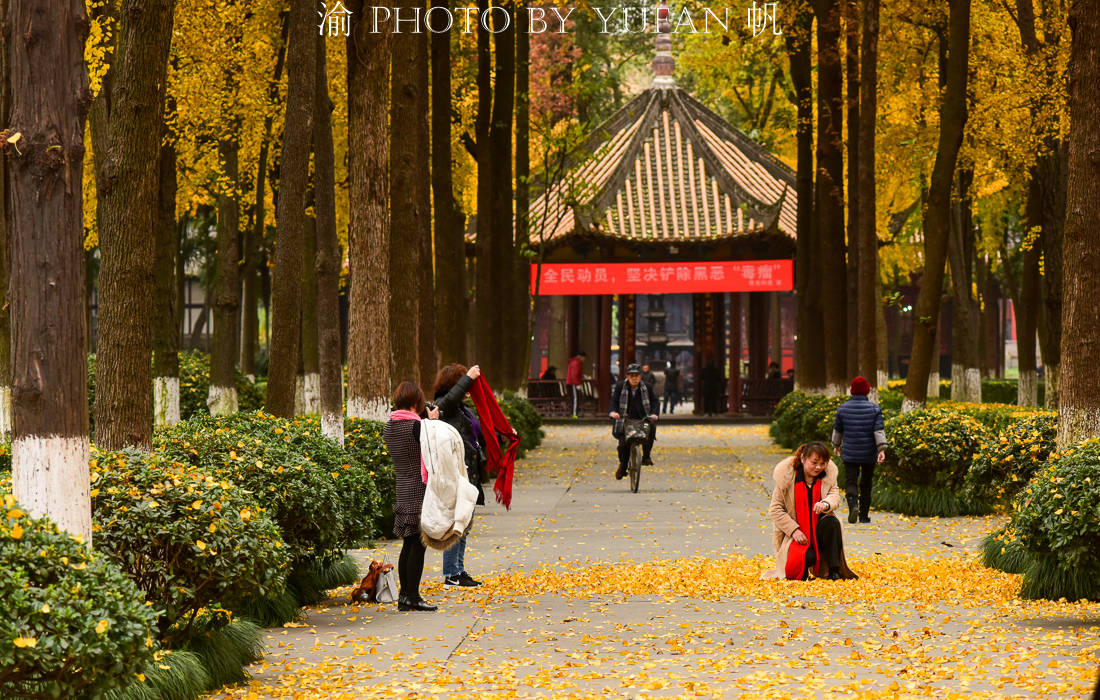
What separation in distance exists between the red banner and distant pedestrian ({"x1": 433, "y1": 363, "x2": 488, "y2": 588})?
81.9 feet

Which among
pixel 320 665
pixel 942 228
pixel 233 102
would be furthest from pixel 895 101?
pixel 320 665

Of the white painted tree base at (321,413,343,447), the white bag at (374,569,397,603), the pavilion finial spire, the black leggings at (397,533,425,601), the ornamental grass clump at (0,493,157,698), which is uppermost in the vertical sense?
the pavilion finial spire

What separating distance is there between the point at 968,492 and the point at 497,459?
18.0ft

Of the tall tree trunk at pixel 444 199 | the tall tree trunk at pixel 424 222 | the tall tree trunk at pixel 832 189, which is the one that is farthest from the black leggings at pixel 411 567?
the tall tree trunk at pixel 832 189

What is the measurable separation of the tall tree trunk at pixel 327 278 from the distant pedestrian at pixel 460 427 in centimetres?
201

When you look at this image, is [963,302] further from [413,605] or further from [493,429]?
[413,605]

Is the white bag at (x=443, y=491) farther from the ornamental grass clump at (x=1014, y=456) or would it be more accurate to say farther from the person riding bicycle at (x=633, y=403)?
the person riding bicycle at (x=633, y=403)

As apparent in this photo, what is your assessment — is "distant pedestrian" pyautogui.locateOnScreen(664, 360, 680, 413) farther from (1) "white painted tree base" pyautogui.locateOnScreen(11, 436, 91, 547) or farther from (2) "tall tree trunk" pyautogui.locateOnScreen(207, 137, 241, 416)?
(1) "white painted tree base" pyautogui.locateOnScreen(11, 436, 91, 547)

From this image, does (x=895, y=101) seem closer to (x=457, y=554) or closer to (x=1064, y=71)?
(x=1064, y=71)

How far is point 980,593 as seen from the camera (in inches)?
418

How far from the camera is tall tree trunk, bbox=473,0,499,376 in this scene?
25.7m

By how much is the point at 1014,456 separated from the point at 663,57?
2995cm

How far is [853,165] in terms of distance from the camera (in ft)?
81.7

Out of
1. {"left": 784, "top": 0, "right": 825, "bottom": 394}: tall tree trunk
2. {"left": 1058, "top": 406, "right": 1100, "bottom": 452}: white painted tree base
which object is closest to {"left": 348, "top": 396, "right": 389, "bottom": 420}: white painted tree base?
{"left": 1058, "top": 406, "right": 1100, "bottom": 452}: white painted tree base
